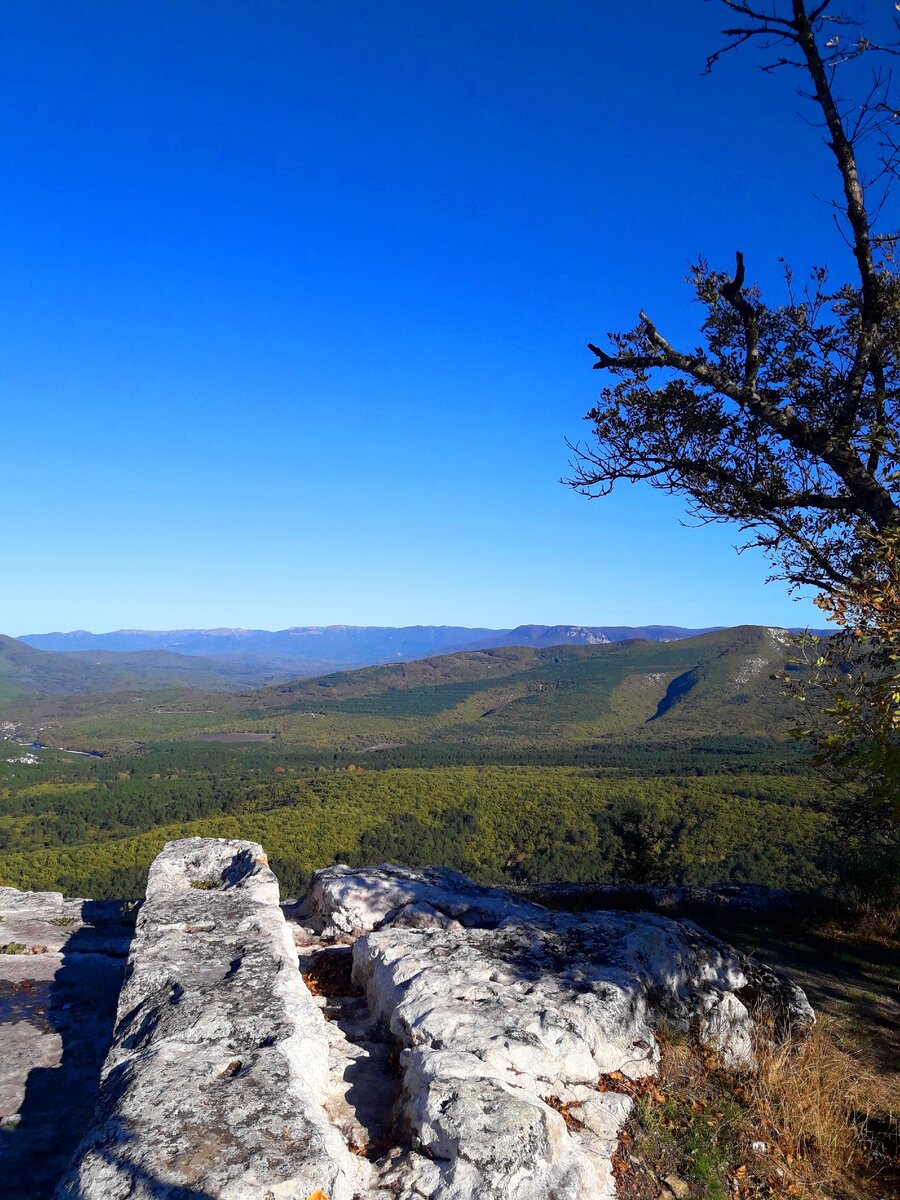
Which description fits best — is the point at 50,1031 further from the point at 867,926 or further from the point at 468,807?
the point at 468,807

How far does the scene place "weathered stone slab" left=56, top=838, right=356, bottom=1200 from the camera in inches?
148

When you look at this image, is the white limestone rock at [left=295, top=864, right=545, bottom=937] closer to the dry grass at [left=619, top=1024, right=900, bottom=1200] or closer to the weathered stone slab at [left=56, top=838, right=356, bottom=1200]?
the weathered stone slab at [left=56, top=838, right=356, bottom=1200]

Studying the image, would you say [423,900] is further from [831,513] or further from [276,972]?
[831,513]

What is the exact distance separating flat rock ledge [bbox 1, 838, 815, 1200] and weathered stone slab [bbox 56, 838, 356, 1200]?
0.06ft

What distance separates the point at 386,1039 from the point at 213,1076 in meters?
1.98

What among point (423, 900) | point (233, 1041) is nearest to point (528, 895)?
point (423, 900)

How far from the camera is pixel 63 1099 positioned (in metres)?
5.54

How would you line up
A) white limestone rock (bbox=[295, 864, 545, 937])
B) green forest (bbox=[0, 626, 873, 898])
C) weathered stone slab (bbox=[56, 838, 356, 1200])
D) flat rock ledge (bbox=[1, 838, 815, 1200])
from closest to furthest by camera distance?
weathered stone slab (bbox=[56, 838, 356, 1200]), flat rock ledge (bbox=[1, 838, 815, 1200]), white limestone rock (bbox=[295, 864, 545, 937]), green forest (bbox=[0, 626, 873, 898])

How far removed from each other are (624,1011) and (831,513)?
A: 7.88m

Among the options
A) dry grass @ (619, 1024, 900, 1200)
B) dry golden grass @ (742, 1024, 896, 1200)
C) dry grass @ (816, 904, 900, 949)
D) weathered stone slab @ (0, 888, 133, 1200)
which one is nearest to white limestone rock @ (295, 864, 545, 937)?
weathered stone slab @ (0, 888, 133, 1200)

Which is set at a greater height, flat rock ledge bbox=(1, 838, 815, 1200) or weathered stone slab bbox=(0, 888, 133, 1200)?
flat rock ledge bbox=(1, 838, 815, 1200)

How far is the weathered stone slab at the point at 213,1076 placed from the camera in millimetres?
3756

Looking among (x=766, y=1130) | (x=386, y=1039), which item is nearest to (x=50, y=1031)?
(x=386, y=1039)

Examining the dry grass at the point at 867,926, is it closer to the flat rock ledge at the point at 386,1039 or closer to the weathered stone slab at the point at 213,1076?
the flat rock ledge at the point at 386,1039
